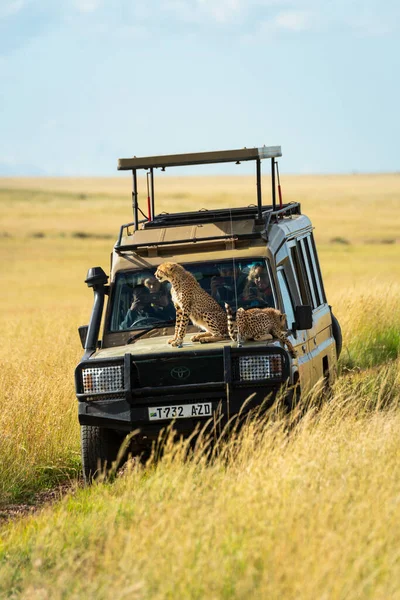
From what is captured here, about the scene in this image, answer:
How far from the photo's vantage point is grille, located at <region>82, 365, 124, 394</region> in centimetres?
837

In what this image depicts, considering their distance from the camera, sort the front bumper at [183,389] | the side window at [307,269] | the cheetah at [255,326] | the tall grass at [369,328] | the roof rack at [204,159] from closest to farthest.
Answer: the front bumper at [183,389] < the cheetah at [255,326] < the roof rack at [204,159] < the side window at [307,269] < the tall grass at [369,328]

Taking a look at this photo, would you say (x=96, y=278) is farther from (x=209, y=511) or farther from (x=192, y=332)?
(x=209, y=511)

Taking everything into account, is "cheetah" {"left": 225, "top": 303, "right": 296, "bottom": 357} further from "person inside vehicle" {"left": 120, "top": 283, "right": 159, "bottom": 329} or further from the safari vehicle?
"person inside vehicle" {"left": 120, "top": 283, "right": 159, "bottom": 329}

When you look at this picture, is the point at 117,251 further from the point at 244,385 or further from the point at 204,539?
the point at 204,539

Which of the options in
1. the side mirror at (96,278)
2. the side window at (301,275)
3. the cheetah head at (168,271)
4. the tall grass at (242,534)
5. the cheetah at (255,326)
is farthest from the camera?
the side window at (301,275)

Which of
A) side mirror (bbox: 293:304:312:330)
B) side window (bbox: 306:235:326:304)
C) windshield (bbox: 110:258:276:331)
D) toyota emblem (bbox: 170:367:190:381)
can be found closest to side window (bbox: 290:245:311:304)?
side window (bbox: 306:235:326:304)

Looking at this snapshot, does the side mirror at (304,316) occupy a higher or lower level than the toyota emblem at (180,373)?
higher

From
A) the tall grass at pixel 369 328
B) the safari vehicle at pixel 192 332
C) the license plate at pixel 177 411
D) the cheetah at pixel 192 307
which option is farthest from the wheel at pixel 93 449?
the tall grass at pixel 369 328

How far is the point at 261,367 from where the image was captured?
8203 millimetres

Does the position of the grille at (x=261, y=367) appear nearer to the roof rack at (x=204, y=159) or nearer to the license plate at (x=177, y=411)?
the license plate at (x=177, y=411)

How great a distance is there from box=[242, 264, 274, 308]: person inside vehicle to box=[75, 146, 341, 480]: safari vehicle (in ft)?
→ 0.04

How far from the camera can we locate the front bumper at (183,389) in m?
8.19

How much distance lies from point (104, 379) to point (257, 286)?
158 centimetres

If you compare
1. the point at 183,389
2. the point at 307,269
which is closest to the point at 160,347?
the point at 183,389
